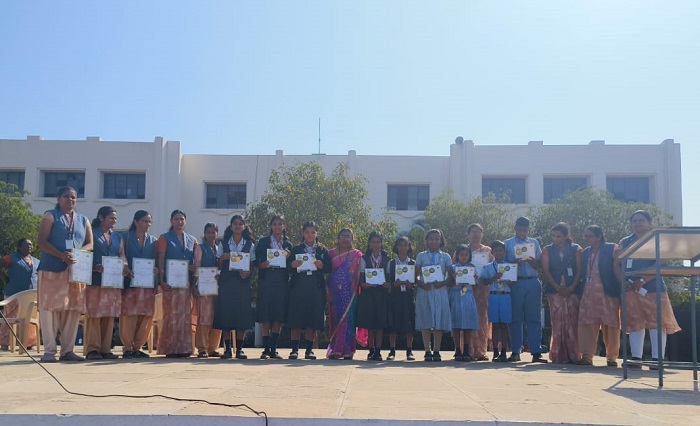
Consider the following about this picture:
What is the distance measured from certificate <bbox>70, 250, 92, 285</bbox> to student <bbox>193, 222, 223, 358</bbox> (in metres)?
1.47

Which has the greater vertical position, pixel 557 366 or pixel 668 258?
pixel 668 258

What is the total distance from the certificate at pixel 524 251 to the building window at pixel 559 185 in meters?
25.9

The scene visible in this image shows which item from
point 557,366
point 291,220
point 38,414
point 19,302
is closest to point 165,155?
point 291,220

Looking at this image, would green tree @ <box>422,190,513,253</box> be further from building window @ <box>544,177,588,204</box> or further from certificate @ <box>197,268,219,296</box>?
certificate @ <box>197,268,219,296</box>

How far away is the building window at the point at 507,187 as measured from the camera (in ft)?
114

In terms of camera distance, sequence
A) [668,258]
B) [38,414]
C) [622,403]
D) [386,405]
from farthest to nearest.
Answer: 1. [668,258]
2. [622,403]
3. [386,405]
4. [38,414]

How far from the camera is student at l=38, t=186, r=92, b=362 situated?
27.7 feet

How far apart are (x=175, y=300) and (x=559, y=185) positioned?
92.2ft

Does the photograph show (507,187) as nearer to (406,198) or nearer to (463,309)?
(406,198)

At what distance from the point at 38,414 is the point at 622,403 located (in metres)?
3.82

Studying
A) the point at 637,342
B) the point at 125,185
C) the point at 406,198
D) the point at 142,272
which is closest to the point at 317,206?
the point at 406,198

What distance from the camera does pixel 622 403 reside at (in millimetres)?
5074

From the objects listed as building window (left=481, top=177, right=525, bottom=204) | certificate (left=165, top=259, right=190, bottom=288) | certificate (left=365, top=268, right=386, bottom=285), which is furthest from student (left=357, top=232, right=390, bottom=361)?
→ building window (left=481, top=177, right=525, bottom=204)

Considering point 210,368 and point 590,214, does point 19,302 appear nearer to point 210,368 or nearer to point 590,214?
point 210,368
